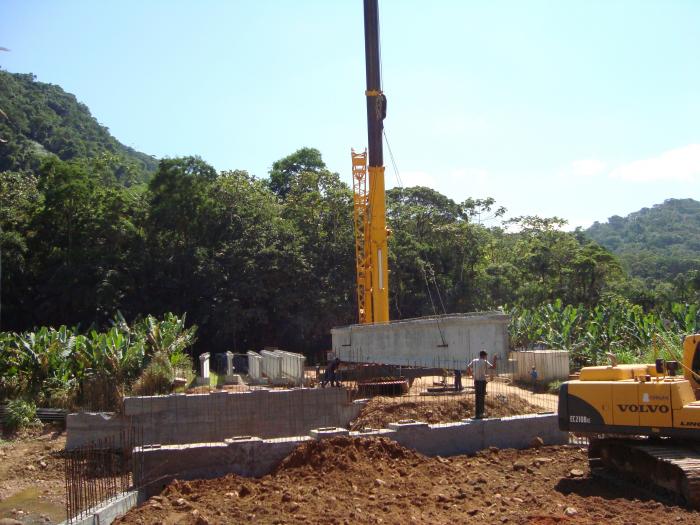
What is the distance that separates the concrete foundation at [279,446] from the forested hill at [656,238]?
223 ft

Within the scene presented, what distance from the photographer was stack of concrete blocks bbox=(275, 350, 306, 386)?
73.9ft

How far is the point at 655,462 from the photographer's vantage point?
35.4 ft

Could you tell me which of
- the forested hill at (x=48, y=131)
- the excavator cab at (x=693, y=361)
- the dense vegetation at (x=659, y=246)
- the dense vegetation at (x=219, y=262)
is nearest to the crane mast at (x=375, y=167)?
the dense vegetation at (x=219, y=262)

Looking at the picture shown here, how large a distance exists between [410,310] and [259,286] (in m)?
10.4

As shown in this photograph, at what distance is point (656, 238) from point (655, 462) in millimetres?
145600

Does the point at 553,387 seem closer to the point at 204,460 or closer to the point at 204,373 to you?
the point at 204,373

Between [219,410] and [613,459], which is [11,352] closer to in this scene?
[219,410]

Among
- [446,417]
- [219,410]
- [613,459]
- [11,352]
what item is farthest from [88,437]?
[613,459]

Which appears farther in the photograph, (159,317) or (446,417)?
(159,317)

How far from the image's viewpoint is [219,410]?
18.2 metres

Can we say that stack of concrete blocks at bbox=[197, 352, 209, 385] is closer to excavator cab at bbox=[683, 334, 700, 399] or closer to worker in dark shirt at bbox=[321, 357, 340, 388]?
worker in dark shirt at bbox=[321, 357, 340, 388]

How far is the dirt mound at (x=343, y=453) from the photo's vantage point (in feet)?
37.6

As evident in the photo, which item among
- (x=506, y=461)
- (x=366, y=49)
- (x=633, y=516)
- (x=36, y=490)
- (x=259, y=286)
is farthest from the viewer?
(x=259, y=286)

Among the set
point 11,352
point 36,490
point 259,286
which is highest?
point 259,286
